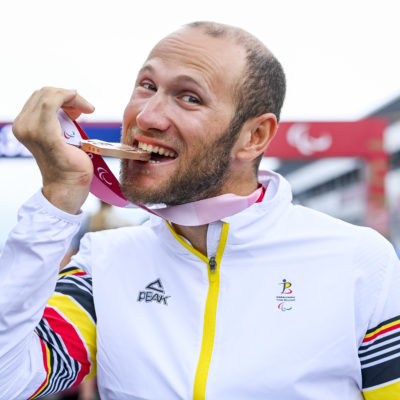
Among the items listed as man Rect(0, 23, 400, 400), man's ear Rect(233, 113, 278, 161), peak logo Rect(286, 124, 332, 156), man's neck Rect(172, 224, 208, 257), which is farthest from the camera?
peak logo Rect(286, 124, 332, 156)

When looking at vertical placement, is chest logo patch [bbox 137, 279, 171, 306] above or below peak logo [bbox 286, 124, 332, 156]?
above

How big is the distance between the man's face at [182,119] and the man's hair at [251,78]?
0.11 feet

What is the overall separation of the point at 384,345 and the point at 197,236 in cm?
70

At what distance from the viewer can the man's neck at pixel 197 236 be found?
201cm

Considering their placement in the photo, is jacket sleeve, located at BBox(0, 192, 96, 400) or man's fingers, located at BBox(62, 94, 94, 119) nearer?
jacket sleeve, located at BBox(0, 192, 96, 400)

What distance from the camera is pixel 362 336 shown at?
184 cm

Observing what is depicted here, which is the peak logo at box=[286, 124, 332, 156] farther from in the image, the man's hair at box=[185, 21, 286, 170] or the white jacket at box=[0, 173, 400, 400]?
the white jacket at box=[0, 173, 400, 400]

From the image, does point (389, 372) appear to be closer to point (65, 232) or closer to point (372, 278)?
point (372, 278)

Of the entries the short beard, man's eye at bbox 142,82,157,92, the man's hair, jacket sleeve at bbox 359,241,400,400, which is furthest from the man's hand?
jacket sleeve at bbox 359,241,400,400

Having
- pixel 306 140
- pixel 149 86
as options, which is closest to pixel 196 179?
pixel 149 86

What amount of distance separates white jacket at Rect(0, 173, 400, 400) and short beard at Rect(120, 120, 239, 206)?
0.46ft

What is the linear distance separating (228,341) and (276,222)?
47 cm

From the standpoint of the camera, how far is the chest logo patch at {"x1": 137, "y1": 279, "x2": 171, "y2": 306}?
6.42 feet

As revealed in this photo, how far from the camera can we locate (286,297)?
1.88 m
